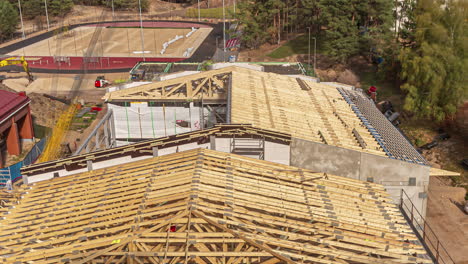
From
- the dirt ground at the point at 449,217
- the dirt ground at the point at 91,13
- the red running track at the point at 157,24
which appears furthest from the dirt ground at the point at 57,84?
the dirt ground at the point at 91,13

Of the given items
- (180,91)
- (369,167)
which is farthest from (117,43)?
(369,167)

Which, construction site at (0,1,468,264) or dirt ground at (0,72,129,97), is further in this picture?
dirt ground at (0,72,129,97)

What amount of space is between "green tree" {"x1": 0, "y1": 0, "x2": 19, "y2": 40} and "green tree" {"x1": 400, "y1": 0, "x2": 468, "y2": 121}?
8317 cm

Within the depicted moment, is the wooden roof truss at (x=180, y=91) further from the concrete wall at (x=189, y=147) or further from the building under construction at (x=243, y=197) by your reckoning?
the concrete wall at (x=189, y=147)

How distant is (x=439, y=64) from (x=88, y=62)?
56119 mm

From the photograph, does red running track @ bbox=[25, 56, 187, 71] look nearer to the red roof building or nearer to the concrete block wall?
the red roof building

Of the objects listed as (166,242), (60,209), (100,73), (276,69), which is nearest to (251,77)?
(276,69)

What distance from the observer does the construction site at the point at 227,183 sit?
670 inches

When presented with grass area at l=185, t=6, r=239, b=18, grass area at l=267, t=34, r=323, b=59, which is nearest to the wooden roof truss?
grass area at l=267, t=34, r=323, b=59

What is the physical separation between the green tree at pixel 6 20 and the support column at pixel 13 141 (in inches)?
2603

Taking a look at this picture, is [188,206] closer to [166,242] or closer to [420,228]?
[166,242]

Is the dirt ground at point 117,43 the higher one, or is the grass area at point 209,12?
the grass area at point 209,12

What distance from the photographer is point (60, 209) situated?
2061 centimetres

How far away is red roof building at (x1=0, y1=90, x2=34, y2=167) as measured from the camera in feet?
133
